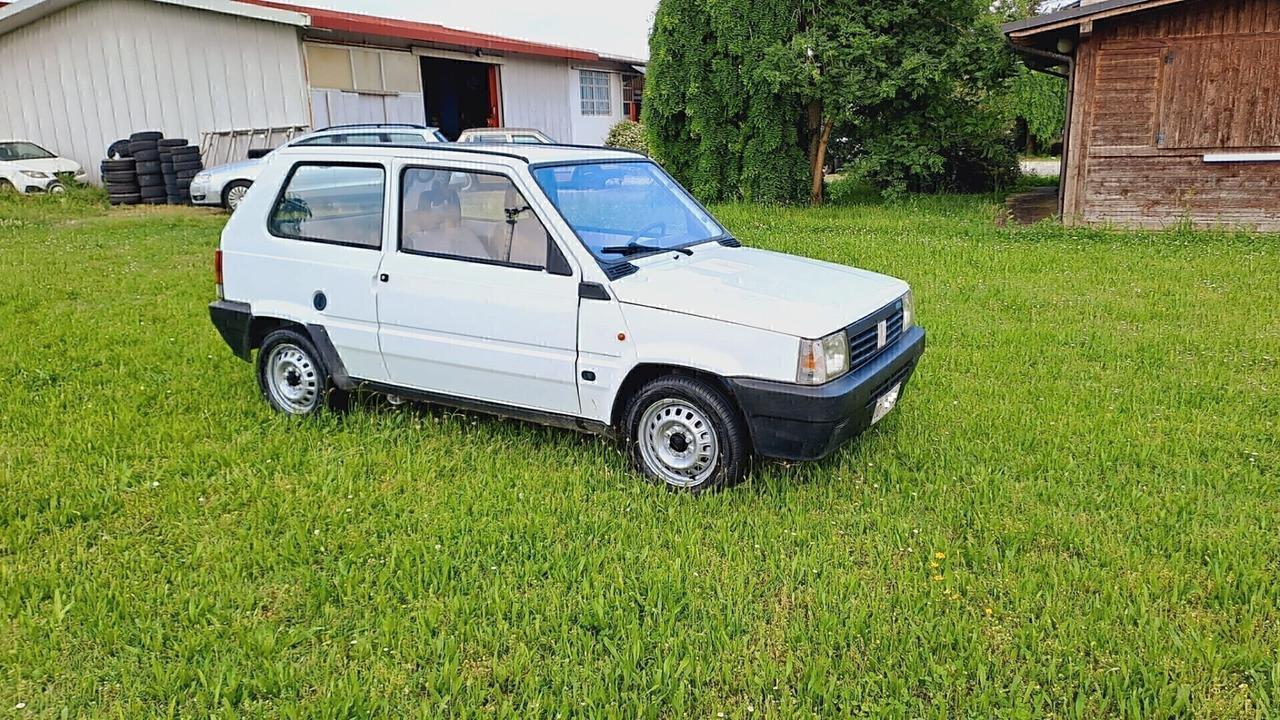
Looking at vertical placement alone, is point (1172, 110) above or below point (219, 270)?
above

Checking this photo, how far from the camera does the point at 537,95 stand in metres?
25.0

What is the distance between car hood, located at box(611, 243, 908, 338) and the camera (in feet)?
14.2

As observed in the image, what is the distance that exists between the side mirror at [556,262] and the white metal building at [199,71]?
15.8 metres

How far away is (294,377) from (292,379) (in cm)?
2

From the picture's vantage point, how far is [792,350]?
166 inches

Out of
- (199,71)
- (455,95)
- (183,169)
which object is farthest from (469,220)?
(455,95)

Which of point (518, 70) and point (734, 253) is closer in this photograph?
point (734, 253)

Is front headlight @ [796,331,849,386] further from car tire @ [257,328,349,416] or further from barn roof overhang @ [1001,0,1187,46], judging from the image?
barn roof overhang @ [1001,0,1187,46]

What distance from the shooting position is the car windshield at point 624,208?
4949mm

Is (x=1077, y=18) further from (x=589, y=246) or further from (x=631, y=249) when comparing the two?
(x=589, y=246)

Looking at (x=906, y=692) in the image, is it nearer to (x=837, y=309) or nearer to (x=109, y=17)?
(x=837, y=309)

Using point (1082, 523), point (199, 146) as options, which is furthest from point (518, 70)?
point (1082, 523)

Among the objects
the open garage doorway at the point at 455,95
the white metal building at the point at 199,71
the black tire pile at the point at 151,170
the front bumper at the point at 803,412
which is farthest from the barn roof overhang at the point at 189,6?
the front bumper at the point at 803,412

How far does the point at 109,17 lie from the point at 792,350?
20.4 m
